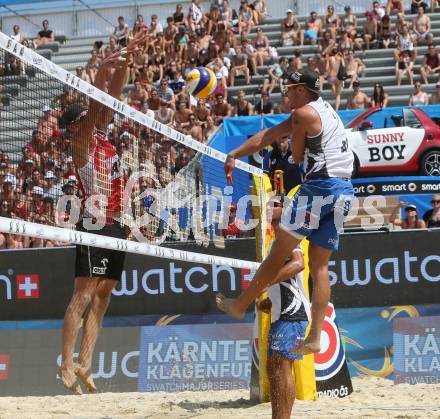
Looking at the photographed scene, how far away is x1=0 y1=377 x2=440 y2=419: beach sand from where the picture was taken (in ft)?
22.5

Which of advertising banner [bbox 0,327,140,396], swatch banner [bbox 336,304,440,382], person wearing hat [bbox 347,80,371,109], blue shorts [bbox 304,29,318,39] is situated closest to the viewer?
swatch banner [bbox 336,304,440,382]

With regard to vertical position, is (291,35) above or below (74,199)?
above

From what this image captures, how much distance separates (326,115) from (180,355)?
4.20 m

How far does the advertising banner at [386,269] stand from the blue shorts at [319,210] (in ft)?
11.7

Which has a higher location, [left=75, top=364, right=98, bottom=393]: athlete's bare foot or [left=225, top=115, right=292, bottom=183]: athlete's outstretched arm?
[left=225, top=115, right=292, bottom=183]: athlete's outstretched arm

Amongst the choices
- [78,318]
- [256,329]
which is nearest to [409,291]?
[256,329]

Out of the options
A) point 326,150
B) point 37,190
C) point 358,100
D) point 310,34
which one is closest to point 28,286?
point 37,190

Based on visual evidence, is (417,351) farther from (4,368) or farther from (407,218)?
(4,368)

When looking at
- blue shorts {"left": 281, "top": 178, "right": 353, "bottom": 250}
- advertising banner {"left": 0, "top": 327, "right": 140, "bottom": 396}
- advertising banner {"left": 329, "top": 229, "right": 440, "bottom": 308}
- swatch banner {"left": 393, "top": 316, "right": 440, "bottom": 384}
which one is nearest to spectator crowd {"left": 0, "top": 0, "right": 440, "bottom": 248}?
advertising banner {"left": 0, "top": 327, "right": 140, "bottom": 396}

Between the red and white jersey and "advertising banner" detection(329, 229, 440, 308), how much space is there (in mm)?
3118

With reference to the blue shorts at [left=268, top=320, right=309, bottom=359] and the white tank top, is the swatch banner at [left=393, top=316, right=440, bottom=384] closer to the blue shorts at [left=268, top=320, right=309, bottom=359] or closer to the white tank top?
the blue shorts at [left=268, top=320, right=309, bottom=359]

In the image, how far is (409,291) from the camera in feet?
29.7

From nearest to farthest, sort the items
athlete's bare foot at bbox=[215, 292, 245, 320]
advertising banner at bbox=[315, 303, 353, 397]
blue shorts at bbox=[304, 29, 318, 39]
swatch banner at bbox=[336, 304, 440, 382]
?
athlete's bare foot at bbox=[215, 292, 245, 320] → advertising banner at bbox=[315, 303, 353, 397] → swatch banner at bbox=[336, 304, 440, 382] → blue shorts at bbox=[304, 29, 318, 39]

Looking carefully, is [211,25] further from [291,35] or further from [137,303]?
[137,303]
